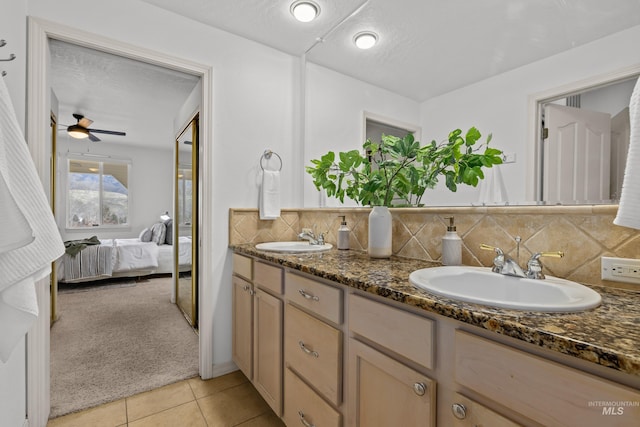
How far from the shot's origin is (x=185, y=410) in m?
1.66

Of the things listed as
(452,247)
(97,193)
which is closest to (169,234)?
(97,193)

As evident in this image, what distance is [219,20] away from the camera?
1973mm

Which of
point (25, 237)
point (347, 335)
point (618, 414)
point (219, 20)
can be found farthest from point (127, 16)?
point (618, 414)

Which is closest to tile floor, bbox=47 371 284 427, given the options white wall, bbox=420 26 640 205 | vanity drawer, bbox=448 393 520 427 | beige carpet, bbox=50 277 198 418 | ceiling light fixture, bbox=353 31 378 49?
beige carpet, bbox=50 277 198 418

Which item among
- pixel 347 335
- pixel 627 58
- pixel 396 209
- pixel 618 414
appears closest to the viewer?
pixel 618 414

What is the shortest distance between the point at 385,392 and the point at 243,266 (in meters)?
1.21

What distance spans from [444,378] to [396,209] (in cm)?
91

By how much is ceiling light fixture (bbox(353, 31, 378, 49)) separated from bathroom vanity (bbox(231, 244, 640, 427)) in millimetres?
1368

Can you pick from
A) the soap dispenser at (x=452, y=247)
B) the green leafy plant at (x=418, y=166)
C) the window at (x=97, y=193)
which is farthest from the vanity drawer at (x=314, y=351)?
the window at (x=97, y=193)

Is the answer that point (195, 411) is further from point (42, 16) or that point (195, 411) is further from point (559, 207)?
point (42, 16)

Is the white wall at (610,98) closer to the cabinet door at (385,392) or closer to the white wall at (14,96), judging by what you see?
the cabinet door at (385,392)

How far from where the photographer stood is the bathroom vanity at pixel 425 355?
0.49 metres

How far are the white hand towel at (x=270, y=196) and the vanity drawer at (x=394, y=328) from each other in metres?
1.29

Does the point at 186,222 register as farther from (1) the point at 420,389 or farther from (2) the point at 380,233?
(1) the point at 420,389
